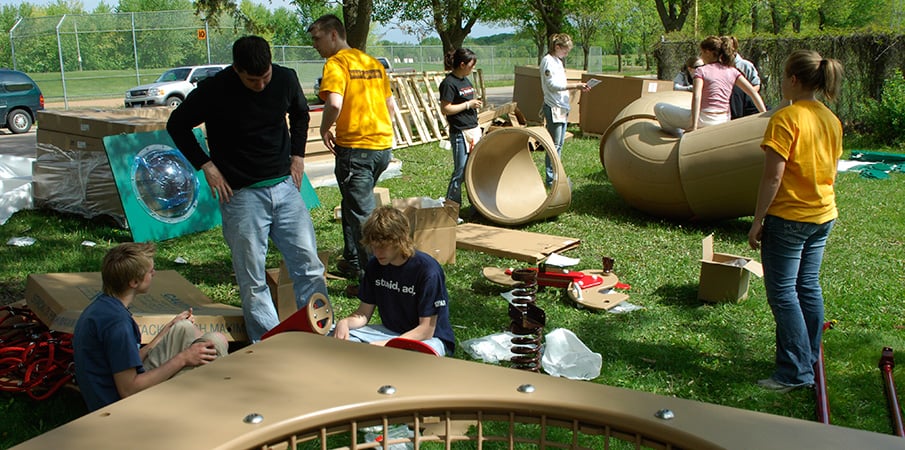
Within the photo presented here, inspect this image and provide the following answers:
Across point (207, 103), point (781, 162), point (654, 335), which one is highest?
point (207, 103)

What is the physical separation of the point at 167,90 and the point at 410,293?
2179 cm

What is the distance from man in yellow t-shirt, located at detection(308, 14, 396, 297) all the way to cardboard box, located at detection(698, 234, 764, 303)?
2414 mm

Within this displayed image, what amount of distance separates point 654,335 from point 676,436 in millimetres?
3311

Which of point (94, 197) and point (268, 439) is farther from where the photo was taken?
point (94, 197)

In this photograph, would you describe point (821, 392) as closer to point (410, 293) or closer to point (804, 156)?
point (804, 156)

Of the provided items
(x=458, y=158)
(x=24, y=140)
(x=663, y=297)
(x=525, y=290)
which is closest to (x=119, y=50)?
(x=24, y=140)

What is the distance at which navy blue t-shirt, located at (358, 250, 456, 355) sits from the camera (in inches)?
148

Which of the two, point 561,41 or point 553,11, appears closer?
point 561,41

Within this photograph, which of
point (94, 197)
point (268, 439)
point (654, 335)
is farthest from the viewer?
point (94, 197)

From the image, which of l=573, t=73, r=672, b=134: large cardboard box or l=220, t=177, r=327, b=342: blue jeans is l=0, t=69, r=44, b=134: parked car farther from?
l=220, t=177, r=327, b=342: blue jeans

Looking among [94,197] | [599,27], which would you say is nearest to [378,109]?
[94,197]

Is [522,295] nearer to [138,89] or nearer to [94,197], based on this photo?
[94,197]

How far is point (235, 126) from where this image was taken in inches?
170

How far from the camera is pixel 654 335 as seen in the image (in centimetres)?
504
